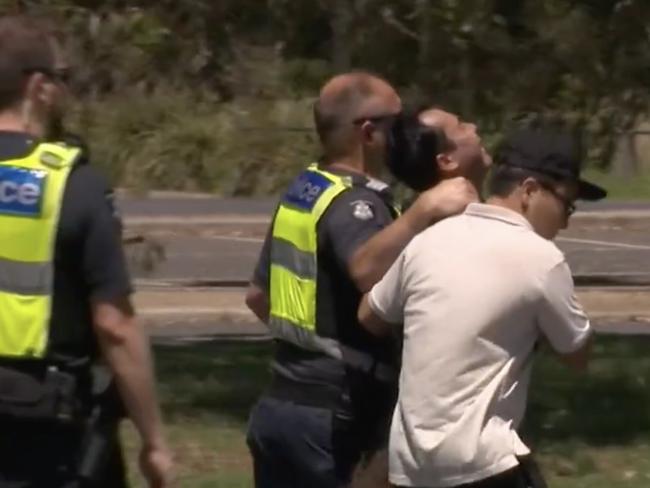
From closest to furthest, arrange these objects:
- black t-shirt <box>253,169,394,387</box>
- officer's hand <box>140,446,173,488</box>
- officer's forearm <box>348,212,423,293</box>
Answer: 1. officer's hand <box>140,446,173,488</box>
2. officer's forearm <box>348,212,423,293</box>
3. black t-shirt <box>253,169,394,387</box>

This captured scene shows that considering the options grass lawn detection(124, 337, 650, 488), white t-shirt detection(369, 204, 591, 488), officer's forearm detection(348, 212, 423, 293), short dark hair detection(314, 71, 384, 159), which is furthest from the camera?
grass lawn detection(124, 337, 650, 488)

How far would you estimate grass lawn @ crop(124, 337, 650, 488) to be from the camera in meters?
9.37

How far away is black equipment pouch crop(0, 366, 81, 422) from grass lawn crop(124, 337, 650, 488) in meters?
4.34

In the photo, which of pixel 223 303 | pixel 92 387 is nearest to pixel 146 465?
pixel 92 387

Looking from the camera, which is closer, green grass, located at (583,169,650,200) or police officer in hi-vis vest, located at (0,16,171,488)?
police officer in hi-vis vest, located at (0,16,171,488)

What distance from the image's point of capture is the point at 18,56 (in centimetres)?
462

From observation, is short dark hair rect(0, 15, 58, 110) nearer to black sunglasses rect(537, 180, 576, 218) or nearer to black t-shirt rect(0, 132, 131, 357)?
black t-shirt rect(0, 132, 131, 357)

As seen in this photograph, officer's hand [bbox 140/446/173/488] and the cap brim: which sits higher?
the cap brim

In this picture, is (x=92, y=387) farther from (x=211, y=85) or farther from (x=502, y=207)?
(x=211, y=85)

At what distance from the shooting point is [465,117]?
10.9 meters

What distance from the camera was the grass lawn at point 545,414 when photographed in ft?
30.7

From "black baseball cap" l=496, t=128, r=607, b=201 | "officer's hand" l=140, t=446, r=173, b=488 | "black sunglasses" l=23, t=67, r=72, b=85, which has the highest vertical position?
"black sunglasses" l=23, t=67, r=72, b=85

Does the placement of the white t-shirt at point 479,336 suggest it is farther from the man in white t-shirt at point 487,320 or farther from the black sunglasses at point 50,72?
the black sunglasses at point 50,72

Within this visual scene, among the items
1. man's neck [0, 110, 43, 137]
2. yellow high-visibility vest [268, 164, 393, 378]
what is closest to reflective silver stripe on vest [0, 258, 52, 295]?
man's neck [0, 110, 43, 137]
